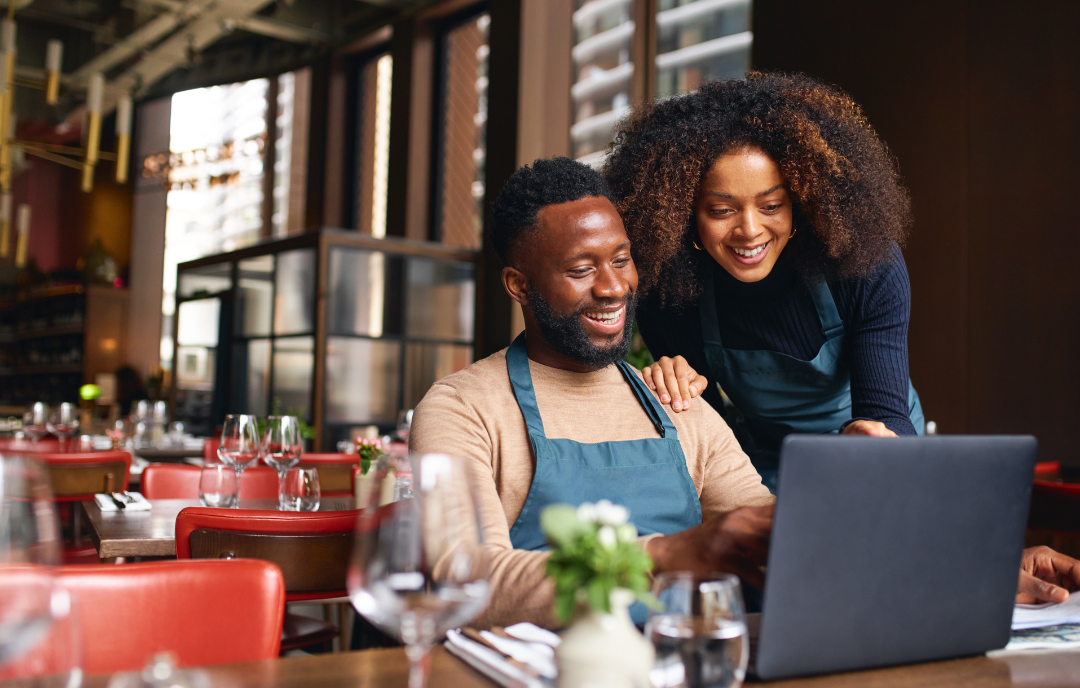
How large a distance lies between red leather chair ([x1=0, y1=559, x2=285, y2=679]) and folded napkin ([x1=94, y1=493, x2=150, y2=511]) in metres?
1.42

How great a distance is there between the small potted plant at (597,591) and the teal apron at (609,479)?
1.97ft

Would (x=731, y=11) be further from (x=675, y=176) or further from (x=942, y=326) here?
(x=675, y=176)

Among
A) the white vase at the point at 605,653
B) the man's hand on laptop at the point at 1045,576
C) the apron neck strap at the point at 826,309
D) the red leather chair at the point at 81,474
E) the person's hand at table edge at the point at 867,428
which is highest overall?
the apron neck strap at the point at 826,309

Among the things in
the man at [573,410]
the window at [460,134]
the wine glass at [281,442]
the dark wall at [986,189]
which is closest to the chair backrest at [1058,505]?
the dark wall at [986,189]

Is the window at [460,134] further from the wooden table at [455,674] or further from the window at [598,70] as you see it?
the wooden table at [455,674]

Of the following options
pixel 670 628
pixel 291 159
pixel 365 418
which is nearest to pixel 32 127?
pixel 291 159

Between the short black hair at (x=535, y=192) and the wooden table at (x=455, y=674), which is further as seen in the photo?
the short black hair at (x=535, y=192)

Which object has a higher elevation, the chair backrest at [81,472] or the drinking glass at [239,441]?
the drinking glass at [239,441]

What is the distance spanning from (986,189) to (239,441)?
3476mm

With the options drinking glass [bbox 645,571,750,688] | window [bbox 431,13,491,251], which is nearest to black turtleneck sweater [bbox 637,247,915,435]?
drinking glass [bbox 645,571,750,688]

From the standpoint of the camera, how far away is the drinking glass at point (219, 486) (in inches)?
89.4

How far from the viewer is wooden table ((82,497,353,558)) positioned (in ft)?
6.00

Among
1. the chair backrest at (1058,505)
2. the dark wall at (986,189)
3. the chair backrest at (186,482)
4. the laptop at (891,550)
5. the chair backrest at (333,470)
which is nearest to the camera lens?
the laptop at (891,550)

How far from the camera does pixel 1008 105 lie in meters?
3.95
